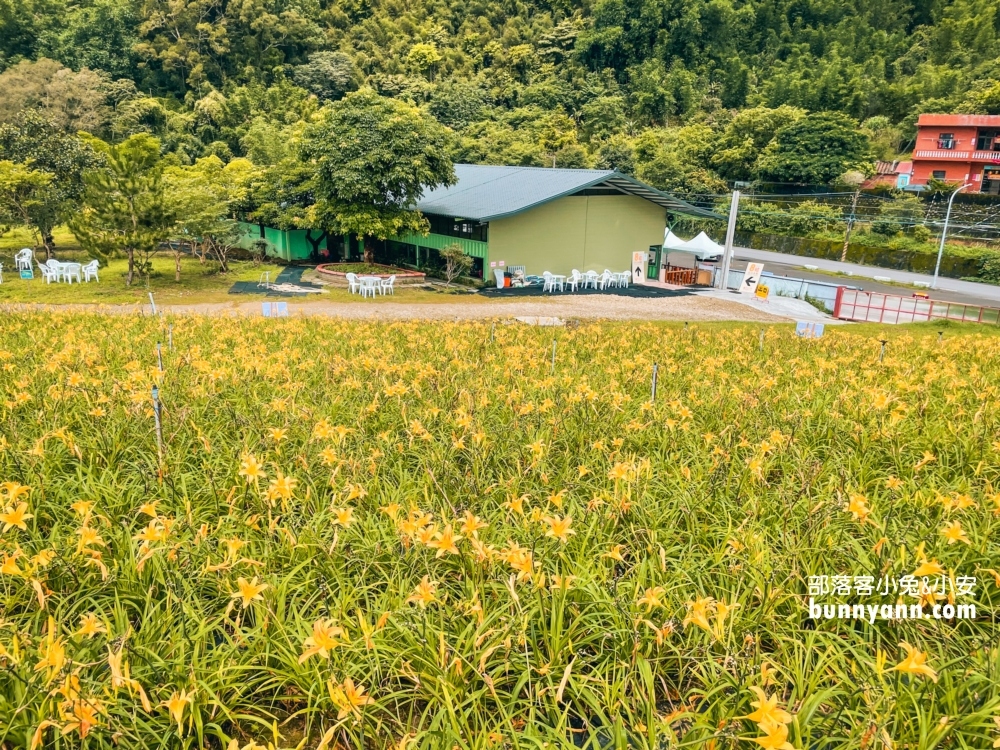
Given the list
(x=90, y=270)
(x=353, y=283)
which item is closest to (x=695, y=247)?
(x=353, y=283)

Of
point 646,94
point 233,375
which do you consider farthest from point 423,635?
point 646,94

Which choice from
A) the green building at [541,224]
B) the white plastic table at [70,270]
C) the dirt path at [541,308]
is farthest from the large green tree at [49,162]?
the dirt path at [541,308]

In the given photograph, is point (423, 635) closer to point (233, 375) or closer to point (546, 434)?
point (546, 434)

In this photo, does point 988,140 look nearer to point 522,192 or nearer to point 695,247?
point 695,247

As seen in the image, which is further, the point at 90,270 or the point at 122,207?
the point at 90,270

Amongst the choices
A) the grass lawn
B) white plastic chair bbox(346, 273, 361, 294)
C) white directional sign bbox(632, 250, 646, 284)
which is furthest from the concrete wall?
white plastic chair bbox(346, 273, 361, 294)

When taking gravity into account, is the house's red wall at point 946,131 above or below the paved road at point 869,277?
above

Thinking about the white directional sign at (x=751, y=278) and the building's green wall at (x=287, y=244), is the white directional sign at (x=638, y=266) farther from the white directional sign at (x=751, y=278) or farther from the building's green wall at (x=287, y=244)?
the building's green wall at (x=287, y=244)

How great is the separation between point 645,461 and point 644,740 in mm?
1493

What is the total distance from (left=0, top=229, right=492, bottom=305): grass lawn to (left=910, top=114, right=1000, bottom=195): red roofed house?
120ft

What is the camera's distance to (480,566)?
8.23 ft

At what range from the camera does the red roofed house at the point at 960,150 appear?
4088cm

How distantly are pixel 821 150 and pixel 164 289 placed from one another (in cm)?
3968

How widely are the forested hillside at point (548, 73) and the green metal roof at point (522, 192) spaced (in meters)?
11.9
